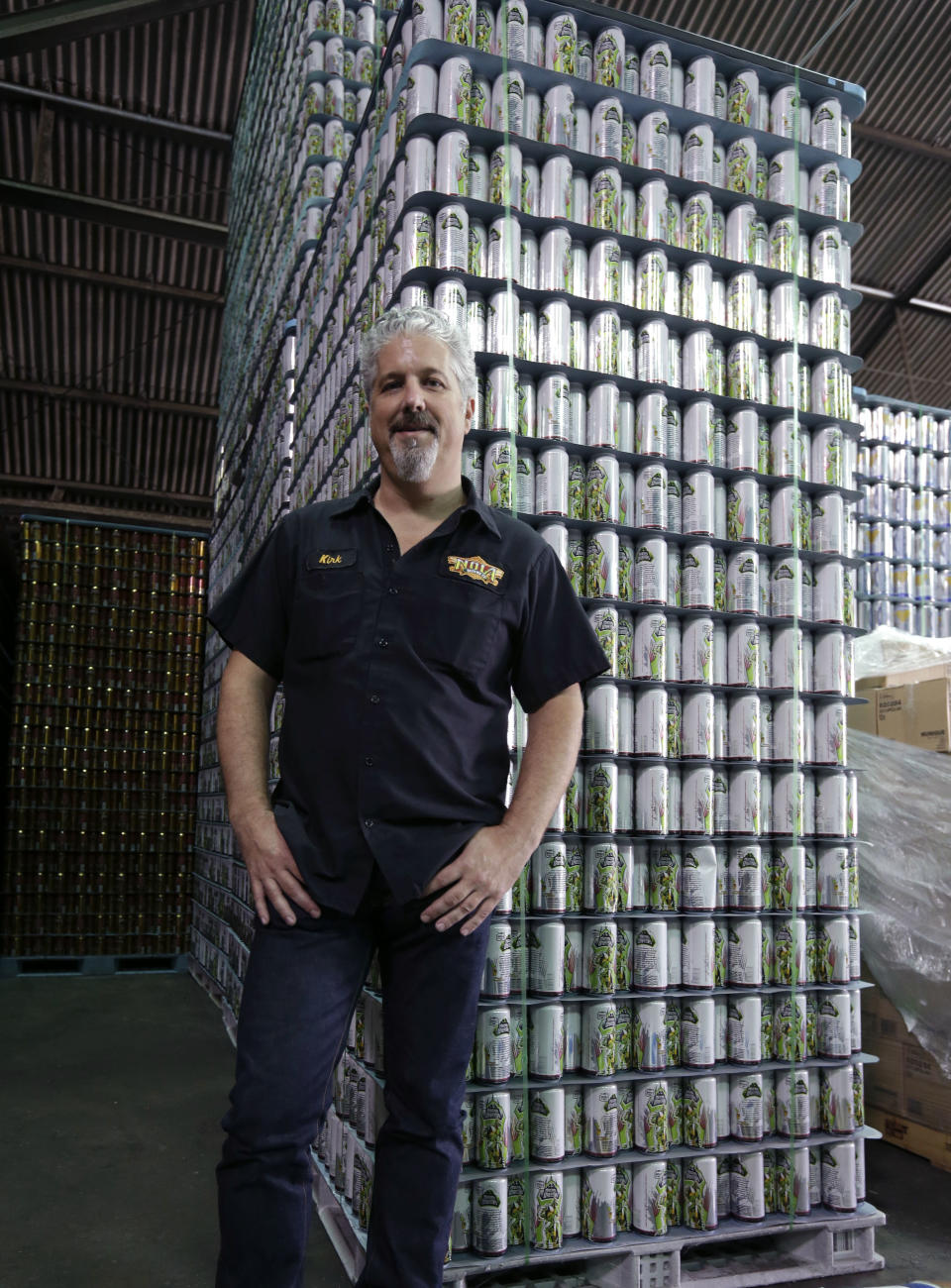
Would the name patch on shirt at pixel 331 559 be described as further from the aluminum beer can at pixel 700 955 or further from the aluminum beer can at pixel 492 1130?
the aluminum beer can at pixel 700 955

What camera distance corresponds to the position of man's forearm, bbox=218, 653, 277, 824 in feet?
7.13

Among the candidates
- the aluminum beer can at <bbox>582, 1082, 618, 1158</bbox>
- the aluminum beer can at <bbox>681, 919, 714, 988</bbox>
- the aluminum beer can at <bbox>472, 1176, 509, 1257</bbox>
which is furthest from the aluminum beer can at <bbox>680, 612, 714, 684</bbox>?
the aluminum beer can at <bbox>472, 1176, 509, 1257</bbox>

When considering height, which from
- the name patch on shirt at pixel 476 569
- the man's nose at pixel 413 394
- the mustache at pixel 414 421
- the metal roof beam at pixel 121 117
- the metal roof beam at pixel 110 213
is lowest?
the name patch on shirt at pixel 476 569

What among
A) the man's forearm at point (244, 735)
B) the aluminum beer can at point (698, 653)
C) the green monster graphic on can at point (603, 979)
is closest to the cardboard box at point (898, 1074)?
the green monster graphic on can at point (603, 979)

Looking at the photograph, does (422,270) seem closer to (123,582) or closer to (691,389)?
(691,389)

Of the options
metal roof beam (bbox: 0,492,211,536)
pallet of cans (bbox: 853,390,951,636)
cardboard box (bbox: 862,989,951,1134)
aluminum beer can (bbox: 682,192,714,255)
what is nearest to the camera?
aluminum beer can (bbox: 682,192,714,255)

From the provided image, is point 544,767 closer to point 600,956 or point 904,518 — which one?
point 600,956

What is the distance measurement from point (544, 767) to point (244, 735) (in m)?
0.64

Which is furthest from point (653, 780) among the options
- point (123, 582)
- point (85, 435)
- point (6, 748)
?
point (85, 435)

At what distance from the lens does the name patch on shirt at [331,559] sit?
2268mm

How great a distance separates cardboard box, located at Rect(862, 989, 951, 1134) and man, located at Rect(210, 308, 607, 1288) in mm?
2876

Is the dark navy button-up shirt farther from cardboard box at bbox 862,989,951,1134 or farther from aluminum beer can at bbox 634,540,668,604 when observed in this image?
cardboard box at bbox 862,989,951,1134

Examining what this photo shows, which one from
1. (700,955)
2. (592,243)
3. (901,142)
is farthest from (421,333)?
(901,142)

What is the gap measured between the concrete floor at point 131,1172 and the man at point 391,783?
1.33 metres
